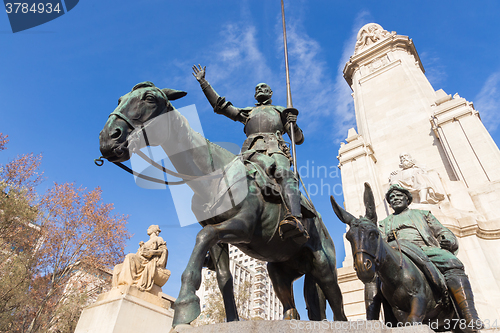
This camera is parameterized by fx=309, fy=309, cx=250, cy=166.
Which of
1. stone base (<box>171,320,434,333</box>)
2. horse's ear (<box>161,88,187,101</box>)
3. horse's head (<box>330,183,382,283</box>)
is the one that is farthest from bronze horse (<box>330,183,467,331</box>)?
horse's ear (<box>161,88,187,101</box>)

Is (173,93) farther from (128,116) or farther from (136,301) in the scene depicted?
(136,301)

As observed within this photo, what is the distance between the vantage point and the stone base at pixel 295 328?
2.29 m

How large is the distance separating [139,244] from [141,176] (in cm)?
631

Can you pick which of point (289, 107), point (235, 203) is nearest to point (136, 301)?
point (235, 203)

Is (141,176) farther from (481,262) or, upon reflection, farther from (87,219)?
(87,219)

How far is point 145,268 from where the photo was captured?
8.15 metres

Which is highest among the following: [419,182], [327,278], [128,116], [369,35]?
[369,35]

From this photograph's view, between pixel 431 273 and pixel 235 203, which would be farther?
pixel 431 273

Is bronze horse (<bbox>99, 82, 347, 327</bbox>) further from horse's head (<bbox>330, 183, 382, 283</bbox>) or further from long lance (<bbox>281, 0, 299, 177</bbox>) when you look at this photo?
long lance (<bbox>281, 0, 299, 177</bbox>)

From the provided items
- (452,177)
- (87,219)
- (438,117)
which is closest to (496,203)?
(452,177)

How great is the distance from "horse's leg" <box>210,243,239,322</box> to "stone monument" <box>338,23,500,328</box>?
27.2 feet

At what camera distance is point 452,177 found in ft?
47.6

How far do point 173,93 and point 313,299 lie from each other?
10.4 ft

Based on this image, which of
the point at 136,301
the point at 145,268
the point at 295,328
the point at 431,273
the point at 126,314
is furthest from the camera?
the point at 145,268
